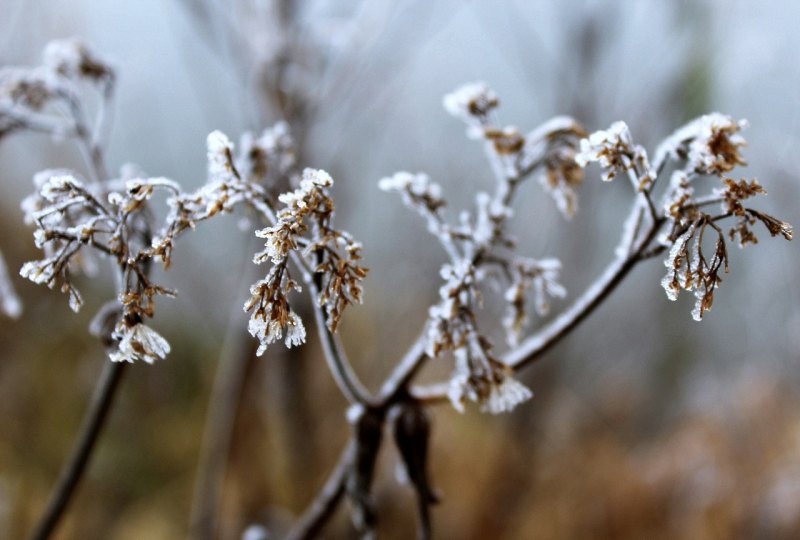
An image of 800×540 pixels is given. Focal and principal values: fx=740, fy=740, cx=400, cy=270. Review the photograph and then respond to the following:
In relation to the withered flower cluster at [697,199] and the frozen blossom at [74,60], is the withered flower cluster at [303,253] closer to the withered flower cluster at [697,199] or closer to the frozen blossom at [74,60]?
the withered flower cluster at [697,199]

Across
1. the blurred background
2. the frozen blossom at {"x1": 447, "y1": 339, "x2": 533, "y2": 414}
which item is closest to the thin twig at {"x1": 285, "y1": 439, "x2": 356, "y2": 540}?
the frozen blossom at {"x1": 447, "y1": 339, "x2": 533, "y2": 414}

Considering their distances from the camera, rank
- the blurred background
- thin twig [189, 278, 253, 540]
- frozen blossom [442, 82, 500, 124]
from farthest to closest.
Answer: the blurred background → thin twig [189, 278, 253, 540] → frozen blossom [442, 82, 500, 124]

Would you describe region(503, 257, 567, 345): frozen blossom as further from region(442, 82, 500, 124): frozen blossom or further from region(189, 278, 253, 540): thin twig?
region(189, 278, 253, 540): thin twig

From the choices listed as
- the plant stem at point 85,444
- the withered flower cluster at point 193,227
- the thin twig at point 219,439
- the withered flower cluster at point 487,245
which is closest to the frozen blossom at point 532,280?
the withered flower cluster at point 487,245

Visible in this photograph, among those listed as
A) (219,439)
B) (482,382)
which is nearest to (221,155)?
(482,382)

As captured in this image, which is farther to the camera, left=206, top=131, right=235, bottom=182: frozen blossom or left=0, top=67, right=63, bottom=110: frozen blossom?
left=0, top=67, right=63, bottom=110: frozen blossom
